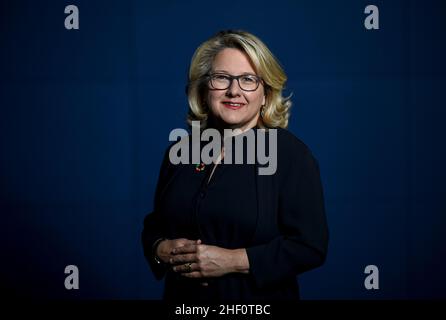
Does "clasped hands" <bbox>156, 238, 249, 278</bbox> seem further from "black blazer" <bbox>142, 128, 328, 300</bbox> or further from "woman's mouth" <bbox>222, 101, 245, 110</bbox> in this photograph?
"woman's mouth" <bbox>222, 101, 245, 110</bbox>

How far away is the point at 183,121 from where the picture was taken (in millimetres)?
3070

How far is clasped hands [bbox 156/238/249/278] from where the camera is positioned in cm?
147

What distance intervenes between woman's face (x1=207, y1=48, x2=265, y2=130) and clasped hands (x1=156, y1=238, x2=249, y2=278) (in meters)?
0.44

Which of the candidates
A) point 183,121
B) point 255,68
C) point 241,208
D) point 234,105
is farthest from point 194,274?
point 183,121

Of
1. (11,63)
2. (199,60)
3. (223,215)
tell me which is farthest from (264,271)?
(11,63)

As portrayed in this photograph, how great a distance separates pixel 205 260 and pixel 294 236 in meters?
0.30

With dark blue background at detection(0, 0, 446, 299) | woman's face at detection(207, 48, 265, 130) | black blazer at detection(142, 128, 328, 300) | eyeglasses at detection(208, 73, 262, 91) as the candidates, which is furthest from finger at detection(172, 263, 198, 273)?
dark blue background at detection(0, 0, 446, 299)

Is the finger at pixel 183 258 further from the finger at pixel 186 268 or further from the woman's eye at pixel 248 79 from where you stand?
the woman's eye at pixel 248 79

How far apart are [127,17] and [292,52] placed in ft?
3.65

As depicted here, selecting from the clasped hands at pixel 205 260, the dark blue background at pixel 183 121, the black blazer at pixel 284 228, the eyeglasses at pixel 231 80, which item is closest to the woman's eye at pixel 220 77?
the eyeglasses at pixel 231 80

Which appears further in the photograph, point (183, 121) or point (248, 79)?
point (183, 121)

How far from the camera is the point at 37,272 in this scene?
329 cm

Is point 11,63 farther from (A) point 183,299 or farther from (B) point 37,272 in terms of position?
(A) point 183,299

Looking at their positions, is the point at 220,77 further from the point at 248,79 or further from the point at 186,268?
the point at 186,268
